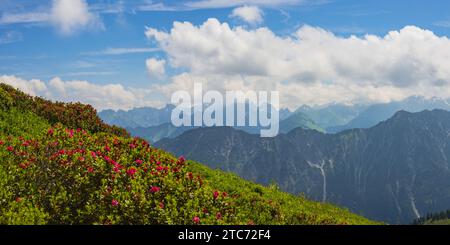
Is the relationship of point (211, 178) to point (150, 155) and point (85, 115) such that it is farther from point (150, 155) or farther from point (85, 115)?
point (85, 115)

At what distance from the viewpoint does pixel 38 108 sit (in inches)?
1148

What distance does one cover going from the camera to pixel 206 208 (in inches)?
567

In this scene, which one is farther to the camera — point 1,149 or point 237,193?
point 237,193

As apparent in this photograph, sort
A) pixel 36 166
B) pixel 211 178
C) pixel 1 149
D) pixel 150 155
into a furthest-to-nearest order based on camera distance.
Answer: pixel 211 178
pixel 150 155
pixel 1 149
pixel 36 166

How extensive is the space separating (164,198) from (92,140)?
23.7ft

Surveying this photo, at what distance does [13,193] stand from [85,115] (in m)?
15.6

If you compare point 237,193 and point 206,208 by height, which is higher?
point 237,193

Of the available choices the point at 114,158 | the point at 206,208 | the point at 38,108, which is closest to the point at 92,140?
the point at 114,158
